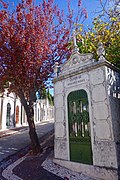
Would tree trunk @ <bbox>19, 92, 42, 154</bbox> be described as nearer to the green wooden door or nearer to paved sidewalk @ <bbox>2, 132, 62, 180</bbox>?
paved sidewalk @ <bbox>2, 132, 62, 180</bbox>

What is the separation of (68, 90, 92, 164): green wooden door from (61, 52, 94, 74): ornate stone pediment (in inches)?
42.3

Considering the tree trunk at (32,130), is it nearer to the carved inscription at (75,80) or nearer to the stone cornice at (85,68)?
the stone cornice at (85,68)

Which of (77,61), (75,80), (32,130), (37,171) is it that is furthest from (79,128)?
(32,130)

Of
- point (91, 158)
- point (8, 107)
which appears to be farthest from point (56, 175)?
point (8, 107)

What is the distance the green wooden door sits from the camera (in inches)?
213

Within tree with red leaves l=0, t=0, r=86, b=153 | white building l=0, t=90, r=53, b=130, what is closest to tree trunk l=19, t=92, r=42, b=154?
tree with red leaves l=0, t=0, r=86, b=153

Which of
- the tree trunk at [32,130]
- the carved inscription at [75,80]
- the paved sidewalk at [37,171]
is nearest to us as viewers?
the paved sidewalk at [37,171]

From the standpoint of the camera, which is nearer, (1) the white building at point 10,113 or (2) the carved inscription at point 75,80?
(2) the carved inscription at point 75,80

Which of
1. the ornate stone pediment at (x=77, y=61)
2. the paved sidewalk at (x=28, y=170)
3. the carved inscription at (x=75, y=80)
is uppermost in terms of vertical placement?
the ornate stone pediment at (x=77, y=61)

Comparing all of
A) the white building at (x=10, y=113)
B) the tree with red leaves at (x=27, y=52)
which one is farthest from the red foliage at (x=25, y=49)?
the white building at (x=10, y=113)

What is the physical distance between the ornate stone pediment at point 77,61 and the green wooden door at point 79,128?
1075 mm

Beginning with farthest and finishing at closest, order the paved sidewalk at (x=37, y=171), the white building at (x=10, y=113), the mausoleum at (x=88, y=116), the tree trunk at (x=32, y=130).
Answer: the white building at (x=10, y=113) < the tree trunk at (x=32, y=130) < the paved sidewalk at (x=37, y=171) < the mausoleum at (x=88, y=116)

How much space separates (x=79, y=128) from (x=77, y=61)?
2.62 m

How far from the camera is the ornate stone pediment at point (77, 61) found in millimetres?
5880
